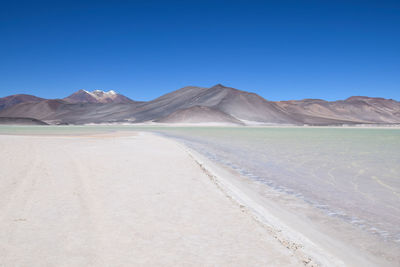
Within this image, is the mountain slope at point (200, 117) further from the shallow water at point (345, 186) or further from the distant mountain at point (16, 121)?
the shallow water at point (345, 186)

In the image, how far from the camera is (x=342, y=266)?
10.7ft

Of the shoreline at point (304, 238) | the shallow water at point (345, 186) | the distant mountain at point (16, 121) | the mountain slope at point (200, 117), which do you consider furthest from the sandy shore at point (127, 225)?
the mountain slope at point (200, 117)

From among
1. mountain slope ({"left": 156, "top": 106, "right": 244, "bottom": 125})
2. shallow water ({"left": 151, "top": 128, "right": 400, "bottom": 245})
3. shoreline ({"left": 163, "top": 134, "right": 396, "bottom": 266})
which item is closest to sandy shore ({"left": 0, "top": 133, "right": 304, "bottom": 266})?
shoreline ({"left": 163, "top": 134, "right": 396, "bottom": 266})

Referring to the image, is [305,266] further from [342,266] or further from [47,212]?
[47,212]

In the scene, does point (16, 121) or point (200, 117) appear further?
point (200, 117)

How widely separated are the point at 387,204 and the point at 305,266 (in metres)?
4.01

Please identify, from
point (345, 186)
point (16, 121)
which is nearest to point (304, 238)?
point (345, 186)

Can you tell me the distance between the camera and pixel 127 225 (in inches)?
167

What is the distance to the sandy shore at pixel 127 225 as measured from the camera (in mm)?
3260

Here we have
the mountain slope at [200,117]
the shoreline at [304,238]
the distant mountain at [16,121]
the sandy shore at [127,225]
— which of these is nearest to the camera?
the sandy shore at [127,225]

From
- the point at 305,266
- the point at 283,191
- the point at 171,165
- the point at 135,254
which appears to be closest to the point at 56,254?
the point at 135,254

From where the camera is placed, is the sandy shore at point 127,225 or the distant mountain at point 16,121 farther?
the distant mountain at point 16,121

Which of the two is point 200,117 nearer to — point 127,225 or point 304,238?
point 127,225

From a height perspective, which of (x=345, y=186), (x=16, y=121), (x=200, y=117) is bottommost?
(x=345, y=186)
